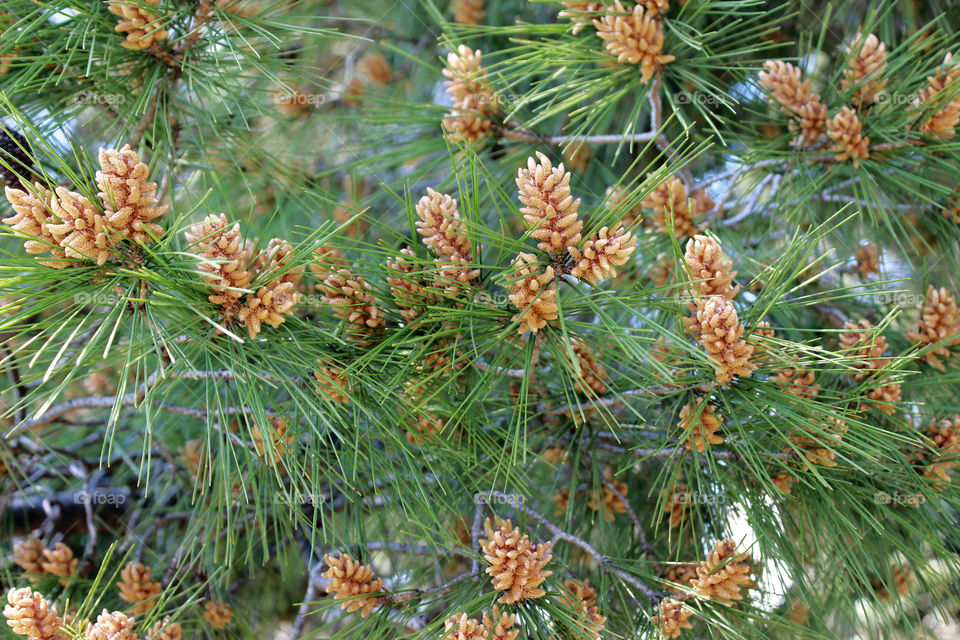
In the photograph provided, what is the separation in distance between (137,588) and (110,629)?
10.3 inches

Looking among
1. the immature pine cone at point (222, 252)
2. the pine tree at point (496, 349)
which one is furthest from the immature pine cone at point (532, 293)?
the immature pine cone at point (222, 252)

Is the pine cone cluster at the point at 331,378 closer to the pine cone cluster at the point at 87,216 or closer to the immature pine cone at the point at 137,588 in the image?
the pine cone cluster at the point at 87,216

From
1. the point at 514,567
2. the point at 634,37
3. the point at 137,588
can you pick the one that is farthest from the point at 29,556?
the point at 634,37

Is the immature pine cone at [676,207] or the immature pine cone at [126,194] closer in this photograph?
the immature pine cone at [126,194]

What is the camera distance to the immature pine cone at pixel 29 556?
3.62 feet

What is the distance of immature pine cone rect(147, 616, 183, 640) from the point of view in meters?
0.85

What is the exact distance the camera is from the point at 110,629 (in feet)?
2.52

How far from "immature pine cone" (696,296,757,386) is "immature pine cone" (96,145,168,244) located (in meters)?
0.54

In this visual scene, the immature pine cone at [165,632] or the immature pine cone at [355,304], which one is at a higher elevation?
the immature pine cone at [355,304]

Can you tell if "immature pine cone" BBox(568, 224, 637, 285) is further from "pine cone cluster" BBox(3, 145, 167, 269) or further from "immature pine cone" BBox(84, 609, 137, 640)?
"immature pine cone" BBox(84, 609, 137, 640)

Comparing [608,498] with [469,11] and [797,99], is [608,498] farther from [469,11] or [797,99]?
[469,11]

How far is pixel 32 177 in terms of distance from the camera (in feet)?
3.01

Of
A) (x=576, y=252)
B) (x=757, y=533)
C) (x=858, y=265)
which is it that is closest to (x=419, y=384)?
(x=576, y=252)

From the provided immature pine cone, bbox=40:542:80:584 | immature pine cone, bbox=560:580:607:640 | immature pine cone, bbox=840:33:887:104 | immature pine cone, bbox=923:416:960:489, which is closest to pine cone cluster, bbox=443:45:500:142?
immature pine cone, bbox=840:33:887:104
